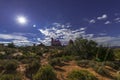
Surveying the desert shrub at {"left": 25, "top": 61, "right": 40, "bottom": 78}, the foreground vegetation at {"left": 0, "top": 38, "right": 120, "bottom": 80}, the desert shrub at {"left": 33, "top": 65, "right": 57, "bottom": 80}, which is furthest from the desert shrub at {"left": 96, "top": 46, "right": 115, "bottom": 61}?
the desert shrub at {"left": 33, "top": 65, "right": 57, "bottom": 80}

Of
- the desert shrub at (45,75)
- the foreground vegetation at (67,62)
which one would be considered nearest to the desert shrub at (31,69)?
the foreground vegetation at (67,62)

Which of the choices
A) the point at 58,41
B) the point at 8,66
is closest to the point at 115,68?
the point at 8,66

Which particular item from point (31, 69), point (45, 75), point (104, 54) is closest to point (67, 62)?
point (31, 69)

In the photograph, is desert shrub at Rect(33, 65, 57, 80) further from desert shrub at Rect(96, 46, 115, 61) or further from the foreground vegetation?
desert shrub at Rect(96, 46, 115, 61)

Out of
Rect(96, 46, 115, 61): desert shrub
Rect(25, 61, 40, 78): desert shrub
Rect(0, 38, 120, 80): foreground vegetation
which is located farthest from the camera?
Rect(96, 46, 115, 61): desert shrub

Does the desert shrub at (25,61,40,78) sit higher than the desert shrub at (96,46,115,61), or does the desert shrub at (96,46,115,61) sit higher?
the desert shrub at (96,46,115,61)

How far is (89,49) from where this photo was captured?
31391 millimetres

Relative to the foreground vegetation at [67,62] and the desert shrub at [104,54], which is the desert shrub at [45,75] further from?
the desert shrub at [104,54]

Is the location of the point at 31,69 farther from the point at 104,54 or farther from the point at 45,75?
the point at 104,54

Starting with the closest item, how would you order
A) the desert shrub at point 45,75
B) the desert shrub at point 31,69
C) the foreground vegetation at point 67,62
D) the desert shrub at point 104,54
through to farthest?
the desert shrub at point 45,75
the foreground vegetation at point 67,62
the desert shrub at point 31,69
the desert shrub at point 104,54

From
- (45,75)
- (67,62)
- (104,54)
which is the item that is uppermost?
(104,54)

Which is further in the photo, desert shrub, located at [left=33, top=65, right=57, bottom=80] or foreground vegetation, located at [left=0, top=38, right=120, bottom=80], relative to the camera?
foreground vegetation, located at [left=0, top=38, right=120, bottom=80]

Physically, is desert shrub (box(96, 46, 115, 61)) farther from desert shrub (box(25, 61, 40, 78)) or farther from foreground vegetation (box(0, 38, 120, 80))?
desert shrub (box(25, 61, 40, 78))

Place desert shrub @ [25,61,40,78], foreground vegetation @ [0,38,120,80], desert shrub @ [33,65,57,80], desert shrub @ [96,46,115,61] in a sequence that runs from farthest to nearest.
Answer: desert shrub @ [96,46,115,61]
desert shrub @ [25,61,40,78]
foreground vegetation @ [0,38,120,80]
desert shrub @ [33,65,57,80]
